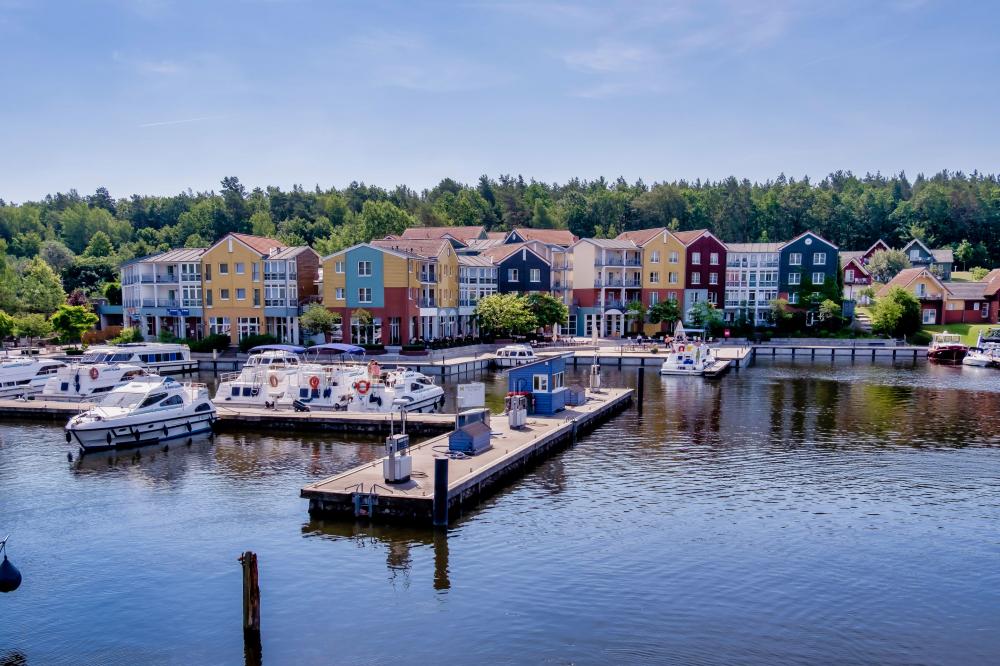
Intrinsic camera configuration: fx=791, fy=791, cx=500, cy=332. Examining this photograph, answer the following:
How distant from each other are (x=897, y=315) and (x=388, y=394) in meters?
68.7

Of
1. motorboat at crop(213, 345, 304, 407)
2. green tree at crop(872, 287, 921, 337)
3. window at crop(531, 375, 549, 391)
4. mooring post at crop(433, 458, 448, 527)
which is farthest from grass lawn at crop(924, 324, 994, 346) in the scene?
mooring post at crop(433, 458, 448, 527)

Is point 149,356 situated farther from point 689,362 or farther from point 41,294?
point 689,362

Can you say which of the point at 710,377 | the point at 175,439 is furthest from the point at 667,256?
the point at 175,439

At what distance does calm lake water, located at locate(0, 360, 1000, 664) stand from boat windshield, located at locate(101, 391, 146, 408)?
285cm

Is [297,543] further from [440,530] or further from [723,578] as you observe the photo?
[723,578]

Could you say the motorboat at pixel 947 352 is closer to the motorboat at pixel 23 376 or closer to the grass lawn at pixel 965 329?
the grass lawn at pixel 965 329

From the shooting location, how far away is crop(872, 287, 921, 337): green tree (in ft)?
298

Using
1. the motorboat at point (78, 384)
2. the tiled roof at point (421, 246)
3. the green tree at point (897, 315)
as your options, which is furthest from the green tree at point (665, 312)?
the motorboat at point (78, 384)

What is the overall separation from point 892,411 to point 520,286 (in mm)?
52165

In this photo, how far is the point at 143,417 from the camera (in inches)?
1531

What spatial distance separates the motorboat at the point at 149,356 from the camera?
201 feet

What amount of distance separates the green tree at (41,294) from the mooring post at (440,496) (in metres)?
81.2

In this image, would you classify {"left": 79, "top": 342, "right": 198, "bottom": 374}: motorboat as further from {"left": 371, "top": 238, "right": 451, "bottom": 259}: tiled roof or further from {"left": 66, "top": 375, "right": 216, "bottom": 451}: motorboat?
{"left": 371, "top": 238, "right": 451, "bottom": 259}: tiled roof

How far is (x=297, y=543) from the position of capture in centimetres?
2522
